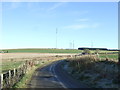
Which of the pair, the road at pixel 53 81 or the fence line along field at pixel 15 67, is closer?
the fence line along field at pixel 15 67

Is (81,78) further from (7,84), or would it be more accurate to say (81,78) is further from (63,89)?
(7,84)

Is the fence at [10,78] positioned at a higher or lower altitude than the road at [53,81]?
higher

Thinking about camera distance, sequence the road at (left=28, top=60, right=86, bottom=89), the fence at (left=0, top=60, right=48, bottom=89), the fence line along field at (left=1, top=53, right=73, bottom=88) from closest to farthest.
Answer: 1. the fence at (left=0, top=60, right=48, bottom=89)
2. the fence line along field at (left=1, top=53, right=73, bottom=88)
3. the road at (left=28, top=60, right=86, bottom=89)

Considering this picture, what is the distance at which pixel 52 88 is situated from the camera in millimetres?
Answer: 22141

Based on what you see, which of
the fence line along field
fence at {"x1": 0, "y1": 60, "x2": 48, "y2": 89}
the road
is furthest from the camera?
the road

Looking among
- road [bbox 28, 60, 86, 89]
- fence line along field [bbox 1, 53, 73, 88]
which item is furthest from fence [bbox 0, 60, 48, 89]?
road [bbox 28, 60, 86, 89]

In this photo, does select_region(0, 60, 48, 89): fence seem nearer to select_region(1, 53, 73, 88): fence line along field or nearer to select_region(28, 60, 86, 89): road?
select_region(1, 53, 73, 88): fence line along field

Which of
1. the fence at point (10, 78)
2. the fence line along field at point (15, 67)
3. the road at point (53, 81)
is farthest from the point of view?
the road at point (53, 81)

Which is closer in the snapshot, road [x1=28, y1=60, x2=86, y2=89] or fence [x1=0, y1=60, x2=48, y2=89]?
fence [x1=0, y1=60, x2=48, y2=89]

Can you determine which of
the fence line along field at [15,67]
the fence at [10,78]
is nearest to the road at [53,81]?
the fence at [10,78]

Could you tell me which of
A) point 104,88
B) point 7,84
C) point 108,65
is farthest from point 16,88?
point 108,65

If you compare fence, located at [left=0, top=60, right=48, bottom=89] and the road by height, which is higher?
fence, located at [left=0, top=60, right=48, bottom=89]

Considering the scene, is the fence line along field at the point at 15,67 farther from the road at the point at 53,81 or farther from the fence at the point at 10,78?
the road at the point at 53,81

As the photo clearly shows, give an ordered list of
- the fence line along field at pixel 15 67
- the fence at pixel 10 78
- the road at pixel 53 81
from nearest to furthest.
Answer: the fence at pixel 10 78 → the fence line along field at pixel 15 67 → the road at pixel 53 81
